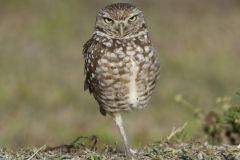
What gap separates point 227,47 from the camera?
12625 millimetres

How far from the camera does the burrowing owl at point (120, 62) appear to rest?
248 inches

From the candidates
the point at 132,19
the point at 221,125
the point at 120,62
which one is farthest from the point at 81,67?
the point at 120,62

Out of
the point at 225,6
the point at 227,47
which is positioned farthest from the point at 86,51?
the point at 225,6

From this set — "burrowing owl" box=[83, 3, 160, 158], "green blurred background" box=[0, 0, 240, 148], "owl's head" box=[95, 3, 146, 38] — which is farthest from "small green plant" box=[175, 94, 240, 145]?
"owl's head" box=[95, 3, 146, 38]

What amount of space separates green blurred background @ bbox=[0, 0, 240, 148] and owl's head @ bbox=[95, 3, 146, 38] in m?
1.53

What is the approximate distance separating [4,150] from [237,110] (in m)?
1.75

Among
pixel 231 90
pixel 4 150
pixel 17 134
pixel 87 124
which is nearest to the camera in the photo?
pixel 4 150

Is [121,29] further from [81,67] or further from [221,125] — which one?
[81,67]

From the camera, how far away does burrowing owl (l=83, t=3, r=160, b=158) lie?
6305 millimetres

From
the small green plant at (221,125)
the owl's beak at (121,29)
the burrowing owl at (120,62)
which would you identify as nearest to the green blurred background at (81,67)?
the small green plant at (221,125)

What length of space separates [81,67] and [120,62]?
16.5ft

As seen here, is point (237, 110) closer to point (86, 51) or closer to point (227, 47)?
point (86, 51)

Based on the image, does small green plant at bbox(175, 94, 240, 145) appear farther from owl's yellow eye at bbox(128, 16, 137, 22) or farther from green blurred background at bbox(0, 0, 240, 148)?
owl's yellow eye at bbox(128, 16, 137, 22)

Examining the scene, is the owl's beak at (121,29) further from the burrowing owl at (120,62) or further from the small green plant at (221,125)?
the small green plant at (221,125)
